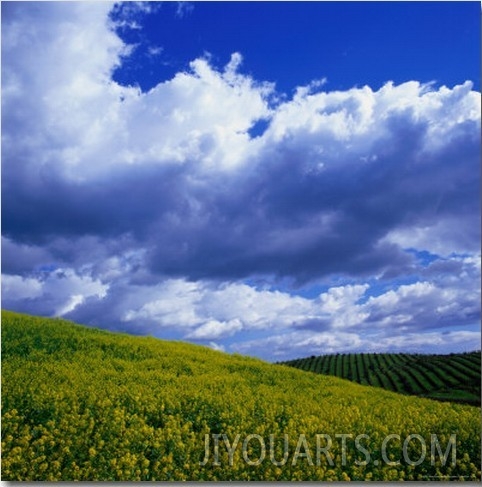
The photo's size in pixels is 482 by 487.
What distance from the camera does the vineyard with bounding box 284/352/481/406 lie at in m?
35.6

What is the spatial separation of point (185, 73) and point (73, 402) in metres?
7.18

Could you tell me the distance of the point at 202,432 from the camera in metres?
10.1

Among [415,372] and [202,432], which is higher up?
[202,432]

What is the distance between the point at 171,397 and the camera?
Result: 11.5 m

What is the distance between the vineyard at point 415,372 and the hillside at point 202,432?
19984 mm

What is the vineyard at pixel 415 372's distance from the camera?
35594 mm

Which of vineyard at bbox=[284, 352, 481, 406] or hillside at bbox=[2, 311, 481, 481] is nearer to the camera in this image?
hillside at bbox=[2, 311, 481, 481]

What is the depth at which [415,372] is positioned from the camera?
144 ft

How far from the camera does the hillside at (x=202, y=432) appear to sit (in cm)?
920

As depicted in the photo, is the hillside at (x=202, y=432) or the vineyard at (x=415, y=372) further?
the vineyard at (x=415, y=372)

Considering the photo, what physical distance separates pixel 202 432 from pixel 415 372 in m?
37.2

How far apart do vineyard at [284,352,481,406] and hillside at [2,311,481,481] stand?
20.0m

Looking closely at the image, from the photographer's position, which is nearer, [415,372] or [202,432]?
[202,432]

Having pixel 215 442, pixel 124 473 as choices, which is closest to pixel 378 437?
pixel 215 442
